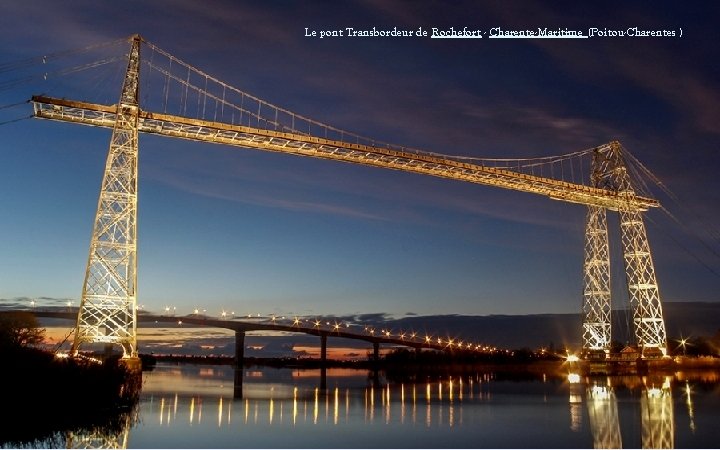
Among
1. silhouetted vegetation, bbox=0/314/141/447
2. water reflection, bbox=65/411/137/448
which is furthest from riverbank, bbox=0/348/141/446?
water reflection, bbox=65/411/137/448

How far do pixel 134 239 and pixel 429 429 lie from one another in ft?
47.6

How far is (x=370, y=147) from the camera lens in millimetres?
38406

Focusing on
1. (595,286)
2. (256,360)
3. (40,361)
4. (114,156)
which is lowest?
(256,360)

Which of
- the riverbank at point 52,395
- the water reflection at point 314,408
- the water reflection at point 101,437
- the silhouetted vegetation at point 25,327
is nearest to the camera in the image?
the water reflection at point 101,437

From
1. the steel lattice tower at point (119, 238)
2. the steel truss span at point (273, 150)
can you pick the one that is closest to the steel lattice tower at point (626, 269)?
the steel truss span at point (273, 150)

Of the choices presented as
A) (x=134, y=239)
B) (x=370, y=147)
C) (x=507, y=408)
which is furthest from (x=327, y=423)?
(x=370, y=147)

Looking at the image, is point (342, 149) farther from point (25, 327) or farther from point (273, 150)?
point (25, 327)

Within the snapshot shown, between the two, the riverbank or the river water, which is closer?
the riverbank

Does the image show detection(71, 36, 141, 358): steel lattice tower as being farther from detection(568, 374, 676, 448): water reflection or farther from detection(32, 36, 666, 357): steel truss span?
detection(568, 374, 676, 448): water reflection

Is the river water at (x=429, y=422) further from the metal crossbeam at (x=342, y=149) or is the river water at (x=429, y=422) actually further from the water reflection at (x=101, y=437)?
the metal crossbeam at (x=342, y=149)

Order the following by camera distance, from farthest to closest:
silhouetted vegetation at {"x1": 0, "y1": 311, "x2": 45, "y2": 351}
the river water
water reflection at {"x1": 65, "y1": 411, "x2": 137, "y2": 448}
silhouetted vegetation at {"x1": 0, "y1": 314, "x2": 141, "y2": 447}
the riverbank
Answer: silhouetted vegetation at {"x1": 0, "y1": 311, "x2": 45, "y2": 351}, the river water, the riverbank, silhouetted vegetation at {"x1": 0, "y1": 314, "x2": 141, "y2": 447}, water reflection at {"x1": 65, "y1": 411, "x2": 137, "y2": 448}

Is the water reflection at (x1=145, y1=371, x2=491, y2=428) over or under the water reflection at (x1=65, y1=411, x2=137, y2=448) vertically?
under

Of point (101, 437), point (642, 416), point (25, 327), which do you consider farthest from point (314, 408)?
point (25, 327)

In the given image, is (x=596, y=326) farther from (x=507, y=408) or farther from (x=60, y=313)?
(x=60, y=313)
